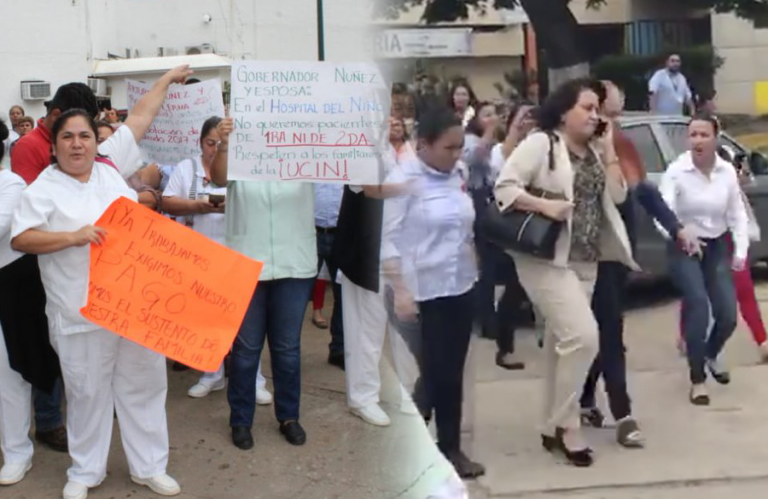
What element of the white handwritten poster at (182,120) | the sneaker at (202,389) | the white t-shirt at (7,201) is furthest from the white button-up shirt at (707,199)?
the sneaker at (202,389)

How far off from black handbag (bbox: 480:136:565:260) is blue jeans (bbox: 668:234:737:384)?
0.34m

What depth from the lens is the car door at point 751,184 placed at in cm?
192

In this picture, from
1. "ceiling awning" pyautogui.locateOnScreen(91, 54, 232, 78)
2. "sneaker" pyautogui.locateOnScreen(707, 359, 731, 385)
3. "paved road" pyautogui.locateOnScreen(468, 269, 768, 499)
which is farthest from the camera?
"ceiling awning" pyautogui.locateOnScreen(91, 54, 232, 78)

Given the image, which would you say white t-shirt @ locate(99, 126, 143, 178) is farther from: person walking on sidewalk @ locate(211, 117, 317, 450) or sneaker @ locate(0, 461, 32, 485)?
sneaker @ locate(0, 461, 32, 485)

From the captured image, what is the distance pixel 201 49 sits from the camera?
6.19 metres

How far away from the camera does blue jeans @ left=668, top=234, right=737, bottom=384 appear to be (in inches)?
79.3

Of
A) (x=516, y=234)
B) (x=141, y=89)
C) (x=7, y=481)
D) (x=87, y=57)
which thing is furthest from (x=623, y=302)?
(x=87, y=57)

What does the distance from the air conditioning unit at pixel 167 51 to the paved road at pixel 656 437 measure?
18.5 feet

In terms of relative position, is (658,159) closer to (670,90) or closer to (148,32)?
(670,90)

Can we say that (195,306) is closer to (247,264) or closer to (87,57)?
(247,264)

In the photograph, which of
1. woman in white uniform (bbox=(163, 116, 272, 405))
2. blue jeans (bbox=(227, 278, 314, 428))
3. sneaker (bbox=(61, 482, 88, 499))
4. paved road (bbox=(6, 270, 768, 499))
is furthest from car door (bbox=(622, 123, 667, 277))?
woman in white uniform (bbox=(163, 116, 272, 405))

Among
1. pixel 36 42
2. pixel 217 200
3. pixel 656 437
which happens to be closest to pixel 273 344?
pixel 217 200

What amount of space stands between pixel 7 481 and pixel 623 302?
97.1 inches

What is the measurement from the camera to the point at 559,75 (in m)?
1.78
